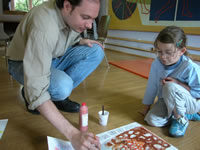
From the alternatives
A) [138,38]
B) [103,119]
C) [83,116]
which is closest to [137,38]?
[138,38]

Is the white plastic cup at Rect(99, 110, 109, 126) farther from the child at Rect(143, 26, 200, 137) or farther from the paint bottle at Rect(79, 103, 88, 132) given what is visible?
the child at Rect(143, 26, 200, 137)

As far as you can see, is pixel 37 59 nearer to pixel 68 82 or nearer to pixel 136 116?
pixel 68 82

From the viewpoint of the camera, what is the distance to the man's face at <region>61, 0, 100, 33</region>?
32.0 inches

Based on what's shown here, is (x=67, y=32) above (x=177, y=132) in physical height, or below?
above

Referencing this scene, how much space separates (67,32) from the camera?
108 centimetres

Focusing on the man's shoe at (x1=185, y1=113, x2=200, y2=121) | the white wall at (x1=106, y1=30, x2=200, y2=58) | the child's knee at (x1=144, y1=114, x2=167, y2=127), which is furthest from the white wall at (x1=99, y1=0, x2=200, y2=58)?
the child's knee at (x1=144, y1=114, x2=167, y2=127)

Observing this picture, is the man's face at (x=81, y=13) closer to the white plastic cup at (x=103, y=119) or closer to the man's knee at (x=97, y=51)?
the man's knee at (x=97, y=51)

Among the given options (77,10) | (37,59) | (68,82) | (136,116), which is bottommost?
(136,116)

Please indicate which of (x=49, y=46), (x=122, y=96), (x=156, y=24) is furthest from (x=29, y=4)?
(x=49, y=46)

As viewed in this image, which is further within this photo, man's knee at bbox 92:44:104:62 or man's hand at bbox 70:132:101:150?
man's knee at bbox 92:44:104:62

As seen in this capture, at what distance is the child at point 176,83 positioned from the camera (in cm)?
106

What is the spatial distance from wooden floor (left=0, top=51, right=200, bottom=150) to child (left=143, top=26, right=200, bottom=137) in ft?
0.23

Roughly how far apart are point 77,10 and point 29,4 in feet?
19.9

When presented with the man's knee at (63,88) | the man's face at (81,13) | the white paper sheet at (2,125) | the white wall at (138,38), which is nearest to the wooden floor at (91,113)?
the white paper sheet at (2,125)
